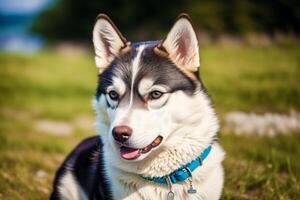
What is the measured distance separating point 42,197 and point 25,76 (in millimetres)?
9258

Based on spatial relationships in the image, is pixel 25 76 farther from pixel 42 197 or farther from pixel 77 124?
pixel 42 197

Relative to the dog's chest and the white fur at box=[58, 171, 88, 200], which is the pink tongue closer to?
the dog's chest

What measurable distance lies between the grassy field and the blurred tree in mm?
2694

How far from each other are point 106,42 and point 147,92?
74 centimetres

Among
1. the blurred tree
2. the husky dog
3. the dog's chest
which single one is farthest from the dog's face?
the blurred tree

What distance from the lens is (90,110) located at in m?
10.7

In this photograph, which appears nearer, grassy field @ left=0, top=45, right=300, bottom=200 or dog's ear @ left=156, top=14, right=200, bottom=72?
dog's ear @ left=156, top=14, right=200, bottom=72

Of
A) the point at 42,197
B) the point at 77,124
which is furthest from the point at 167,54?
the point at 77,124

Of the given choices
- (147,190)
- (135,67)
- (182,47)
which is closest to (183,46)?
(182,47)

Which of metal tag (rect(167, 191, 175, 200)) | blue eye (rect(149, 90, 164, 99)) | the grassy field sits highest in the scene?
blue eye (rect(149, 90, 164, 99))

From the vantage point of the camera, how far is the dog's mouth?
3588 millimetres

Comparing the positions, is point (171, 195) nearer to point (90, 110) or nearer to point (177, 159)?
point (177, 159)

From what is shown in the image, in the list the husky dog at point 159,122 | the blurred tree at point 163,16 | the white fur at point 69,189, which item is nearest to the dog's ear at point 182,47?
the husky dog at point 159,122

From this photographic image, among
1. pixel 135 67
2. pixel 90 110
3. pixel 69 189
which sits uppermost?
pixel 135 67
